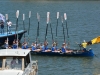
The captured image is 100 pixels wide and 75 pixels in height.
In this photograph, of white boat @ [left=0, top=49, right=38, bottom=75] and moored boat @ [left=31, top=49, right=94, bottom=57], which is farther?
moored boat @ [left=31, top=49, right=94, bottom=57]

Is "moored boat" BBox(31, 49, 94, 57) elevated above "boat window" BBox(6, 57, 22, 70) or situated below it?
above

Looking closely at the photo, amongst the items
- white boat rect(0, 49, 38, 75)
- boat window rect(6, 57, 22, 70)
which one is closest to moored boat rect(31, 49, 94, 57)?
white boat rect(0, 49, 38, 75)

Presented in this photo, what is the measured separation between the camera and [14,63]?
16.5 metres

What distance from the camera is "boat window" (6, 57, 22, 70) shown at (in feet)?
54.2

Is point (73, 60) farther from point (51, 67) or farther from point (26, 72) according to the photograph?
point (26, 72)

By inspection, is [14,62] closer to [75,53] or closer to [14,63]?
[14,63]

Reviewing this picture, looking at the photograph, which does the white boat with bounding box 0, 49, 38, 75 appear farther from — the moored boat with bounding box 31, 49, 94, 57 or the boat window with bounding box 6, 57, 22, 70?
the moored boat with bounding box 31, 49, 94, 57

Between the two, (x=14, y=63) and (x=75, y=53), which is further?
(x=75, y=53)

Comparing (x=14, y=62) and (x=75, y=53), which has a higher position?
(x=75, y=53)

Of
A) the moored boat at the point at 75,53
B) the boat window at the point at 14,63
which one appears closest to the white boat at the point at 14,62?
the boat window at the point at 14,63

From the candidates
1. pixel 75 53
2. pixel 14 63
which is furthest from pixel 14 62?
pixel 75 53

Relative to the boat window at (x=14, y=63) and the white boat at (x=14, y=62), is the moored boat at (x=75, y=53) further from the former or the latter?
the boat window at (x=14, y=63)

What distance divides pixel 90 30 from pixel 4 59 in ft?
153

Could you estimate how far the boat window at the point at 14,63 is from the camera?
16516mm
